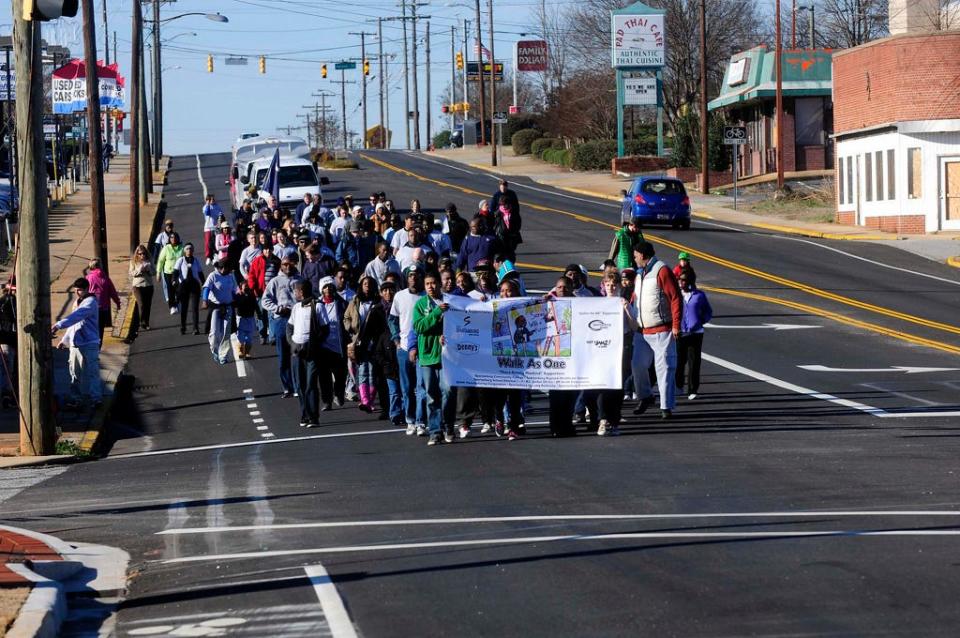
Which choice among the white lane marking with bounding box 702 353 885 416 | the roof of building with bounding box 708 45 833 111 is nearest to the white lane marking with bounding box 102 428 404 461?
the white lane marking with bounding box 702 353 885 416

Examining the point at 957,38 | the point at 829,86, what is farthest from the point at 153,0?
the point at 957,38

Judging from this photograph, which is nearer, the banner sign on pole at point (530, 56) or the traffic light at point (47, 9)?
the traffic light at point (47, 9)

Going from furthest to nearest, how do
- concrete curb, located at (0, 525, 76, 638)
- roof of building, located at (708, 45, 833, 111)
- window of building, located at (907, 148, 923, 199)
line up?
roof of building, located at (708, 45, 833, 111), window of building, located at (907, 148, 923, 199), concrete curb, located at (0, 525, 76, 638)

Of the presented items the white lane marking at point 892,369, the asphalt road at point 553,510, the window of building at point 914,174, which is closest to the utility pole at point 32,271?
the asphalt road at point 553,510

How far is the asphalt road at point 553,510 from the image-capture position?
8398mm

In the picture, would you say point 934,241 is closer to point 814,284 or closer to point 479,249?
point 814,284

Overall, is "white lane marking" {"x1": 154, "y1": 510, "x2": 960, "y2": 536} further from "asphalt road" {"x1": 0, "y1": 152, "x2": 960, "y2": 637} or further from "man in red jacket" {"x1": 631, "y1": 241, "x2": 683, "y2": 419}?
"man in red jacket" {"x1": 631, "y1": 241, "x2": 683, "y2": 419}

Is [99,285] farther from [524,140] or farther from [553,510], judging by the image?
[524,140]

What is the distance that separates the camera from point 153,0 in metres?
76.6

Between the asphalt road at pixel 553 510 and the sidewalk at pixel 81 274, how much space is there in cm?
55

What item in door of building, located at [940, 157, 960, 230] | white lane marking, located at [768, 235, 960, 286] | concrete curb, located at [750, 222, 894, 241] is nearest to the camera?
white lane marking, located at [768, 235, 960, 286]

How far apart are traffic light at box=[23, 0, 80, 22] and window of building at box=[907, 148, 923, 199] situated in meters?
35.7

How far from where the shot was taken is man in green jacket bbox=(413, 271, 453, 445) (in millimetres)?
16219

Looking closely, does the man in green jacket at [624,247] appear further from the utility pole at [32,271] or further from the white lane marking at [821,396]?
the utility pole at [32,271]
